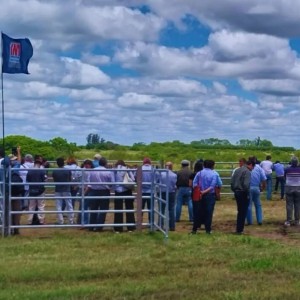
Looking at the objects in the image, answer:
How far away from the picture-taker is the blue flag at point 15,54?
1700 centimetres

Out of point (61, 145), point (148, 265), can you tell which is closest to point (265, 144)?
point (61, 145)

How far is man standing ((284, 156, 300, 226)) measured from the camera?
18.6 metres

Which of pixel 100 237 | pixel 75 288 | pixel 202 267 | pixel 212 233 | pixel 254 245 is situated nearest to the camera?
pixel 75 288

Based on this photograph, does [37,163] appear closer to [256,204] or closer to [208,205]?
[208,205]

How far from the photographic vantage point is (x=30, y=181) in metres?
17.2

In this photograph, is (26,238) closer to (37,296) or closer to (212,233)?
(212,233)

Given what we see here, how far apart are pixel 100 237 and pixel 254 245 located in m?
3.35

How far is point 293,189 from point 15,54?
7.56m

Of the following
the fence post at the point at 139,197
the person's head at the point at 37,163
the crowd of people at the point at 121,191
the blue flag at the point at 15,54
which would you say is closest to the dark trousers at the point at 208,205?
the crowd of people at the point at 121,191

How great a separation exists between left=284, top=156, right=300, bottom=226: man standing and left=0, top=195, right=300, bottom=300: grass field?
60.8 inches

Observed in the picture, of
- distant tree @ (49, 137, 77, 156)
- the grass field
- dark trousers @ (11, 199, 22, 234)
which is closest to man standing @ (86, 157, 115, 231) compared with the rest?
the grass field

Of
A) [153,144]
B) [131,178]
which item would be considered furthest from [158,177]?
[153,144]

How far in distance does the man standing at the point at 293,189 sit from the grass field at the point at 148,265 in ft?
5.07

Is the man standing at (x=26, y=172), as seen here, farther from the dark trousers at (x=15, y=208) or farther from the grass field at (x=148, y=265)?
the grass field at (x=148, y=265)
